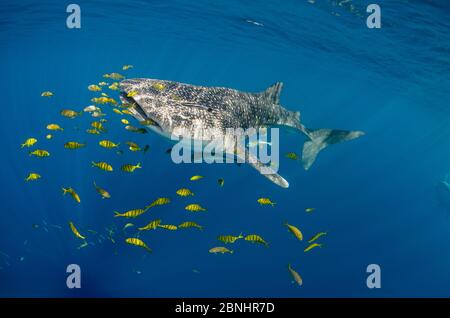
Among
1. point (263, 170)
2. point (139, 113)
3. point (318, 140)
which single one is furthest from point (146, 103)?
point (318, 140)

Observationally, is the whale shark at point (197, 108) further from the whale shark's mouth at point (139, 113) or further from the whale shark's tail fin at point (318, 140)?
the whale shark's tail fin at point (318, 140)

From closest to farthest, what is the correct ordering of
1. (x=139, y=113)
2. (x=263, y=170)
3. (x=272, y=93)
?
(x=139, y=113) < (x=263, y=170) < (x=272, y=93)

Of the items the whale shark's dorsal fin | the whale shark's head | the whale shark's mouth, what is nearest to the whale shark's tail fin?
the whale shark's dorsal fin

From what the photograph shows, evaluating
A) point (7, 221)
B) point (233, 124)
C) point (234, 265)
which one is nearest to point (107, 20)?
point (7, 221)

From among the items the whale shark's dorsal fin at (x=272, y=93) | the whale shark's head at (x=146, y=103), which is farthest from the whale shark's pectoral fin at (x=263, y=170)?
the whale shark's dorsal fin at (x=272, y=93)

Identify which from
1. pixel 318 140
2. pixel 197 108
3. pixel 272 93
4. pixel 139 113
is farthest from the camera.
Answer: pixel 318 140

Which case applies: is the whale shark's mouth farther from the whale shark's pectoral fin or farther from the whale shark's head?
the whale shark's pectoral fin

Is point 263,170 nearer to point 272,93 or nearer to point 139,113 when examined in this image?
point 139,113
